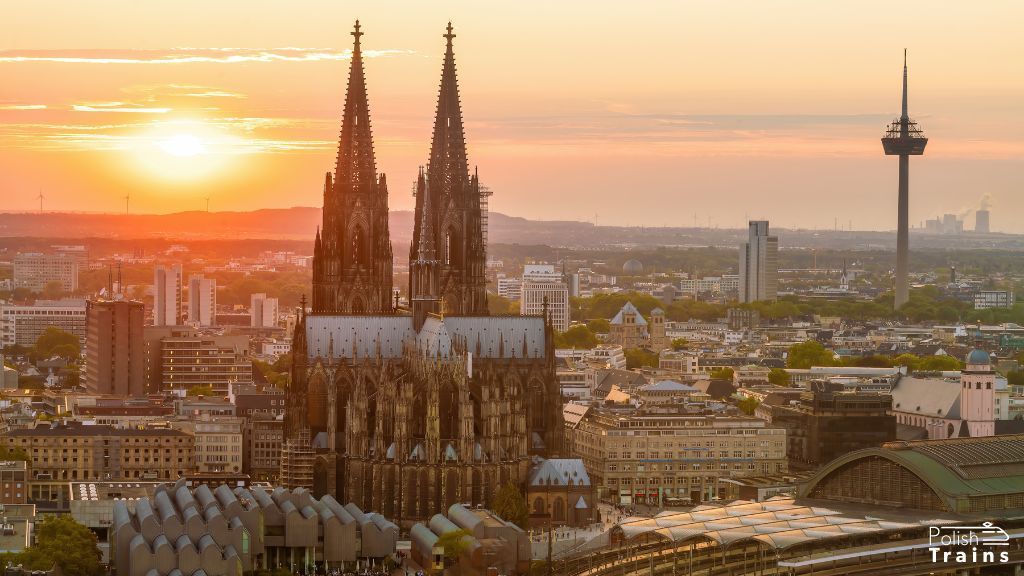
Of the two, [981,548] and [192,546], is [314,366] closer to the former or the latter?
[192,546]

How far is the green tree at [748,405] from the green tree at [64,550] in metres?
69.2

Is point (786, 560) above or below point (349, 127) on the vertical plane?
below

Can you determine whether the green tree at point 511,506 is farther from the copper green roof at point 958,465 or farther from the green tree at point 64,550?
the green tree at point 64,550

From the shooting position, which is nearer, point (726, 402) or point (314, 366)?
point (314, 366)

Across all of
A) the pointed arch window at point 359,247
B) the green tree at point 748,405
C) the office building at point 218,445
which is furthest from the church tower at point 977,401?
the office building at point 218,445

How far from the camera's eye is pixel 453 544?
114688 millimetres

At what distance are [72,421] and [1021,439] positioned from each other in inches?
2735

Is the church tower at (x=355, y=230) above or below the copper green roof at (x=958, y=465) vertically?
above

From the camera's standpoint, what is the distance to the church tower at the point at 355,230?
14950cm

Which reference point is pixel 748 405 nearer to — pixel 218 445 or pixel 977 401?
pixel 977 401

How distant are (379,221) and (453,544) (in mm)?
40231

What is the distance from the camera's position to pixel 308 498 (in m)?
122

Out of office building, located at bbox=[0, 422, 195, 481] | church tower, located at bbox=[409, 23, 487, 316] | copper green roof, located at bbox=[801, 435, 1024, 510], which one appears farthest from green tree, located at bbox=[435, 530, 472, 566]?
office building, located at bbox=[0, 422, 195, 481]

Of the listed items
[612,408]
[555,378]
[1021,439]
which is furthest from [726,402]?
[1021,439]
